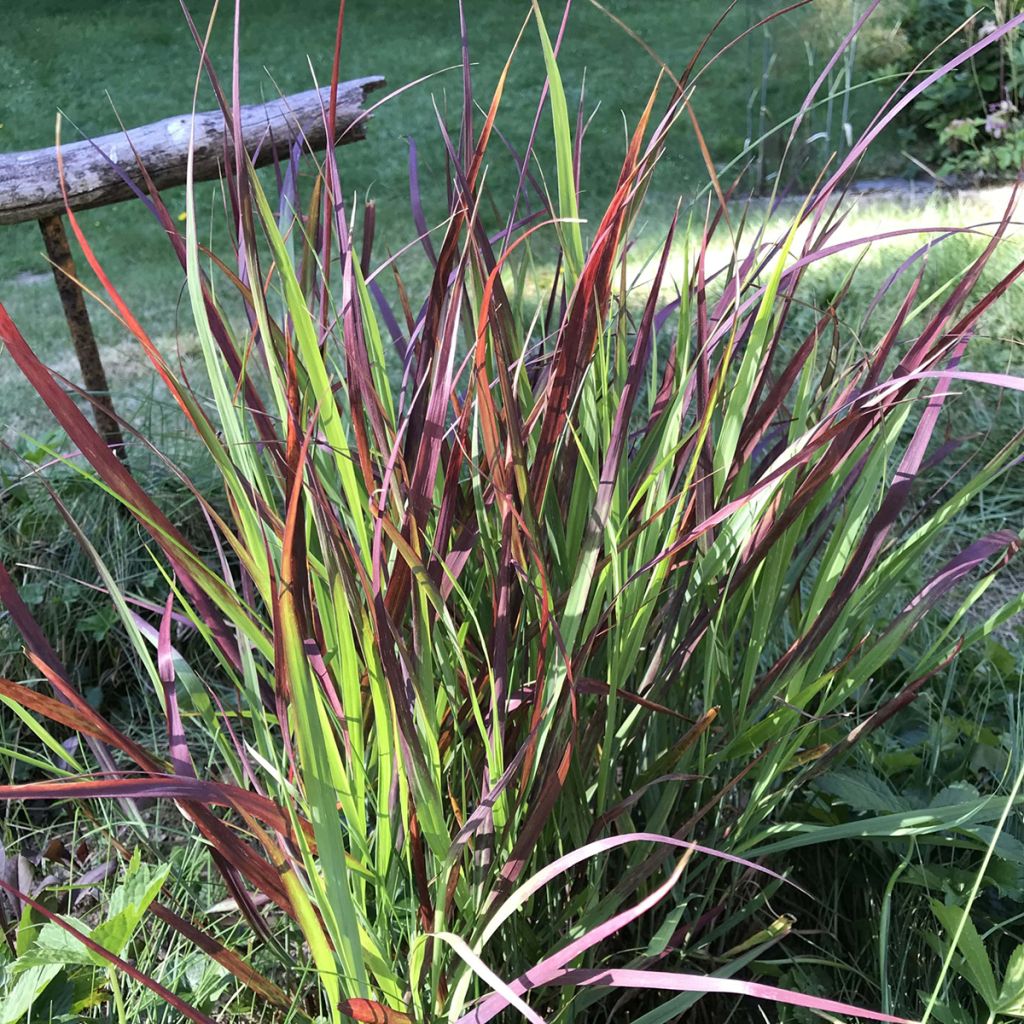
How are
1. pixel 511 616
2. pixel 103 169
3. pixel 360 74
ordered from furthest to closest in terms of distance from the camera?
pixel 360 74
pixel 103 169
pixel 511 616

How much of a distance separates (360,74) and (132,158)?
523cm

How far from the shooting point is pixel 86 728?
0.85 meters

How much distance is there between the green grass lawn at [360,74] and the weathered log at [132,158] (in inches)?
55.1

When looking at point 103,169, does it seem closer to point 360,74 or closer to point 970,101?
point 970,101

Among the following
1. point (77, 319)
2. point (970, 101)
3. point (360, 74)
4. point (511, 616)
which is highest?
point (511, 616)

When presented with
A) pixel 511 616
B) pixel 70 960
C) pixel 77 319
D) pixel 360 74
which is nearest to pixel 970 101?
pixel 360 74

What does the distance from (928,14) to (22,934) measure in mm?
6166

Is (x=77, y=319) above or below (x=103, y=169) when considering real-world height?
below

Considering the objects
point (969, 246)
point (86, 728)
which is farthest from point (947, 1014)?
point (969, 246)

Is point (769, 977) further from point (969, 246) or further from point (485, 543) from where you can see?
point (969, 246)

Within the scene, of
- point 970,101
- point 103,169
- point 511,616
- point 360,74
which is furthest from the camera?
point 360,74

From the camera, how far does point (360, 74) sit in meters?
7.18

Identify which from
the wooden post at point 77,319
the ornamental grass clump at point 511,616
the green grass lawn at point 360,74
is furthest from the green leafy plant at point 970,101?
the ornamental grass clump at point 511,616

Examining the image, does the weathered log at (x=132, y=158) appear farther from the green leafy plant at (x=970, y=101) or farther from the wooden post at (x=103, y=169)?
the green leafy plant at (x=970, y=101)
